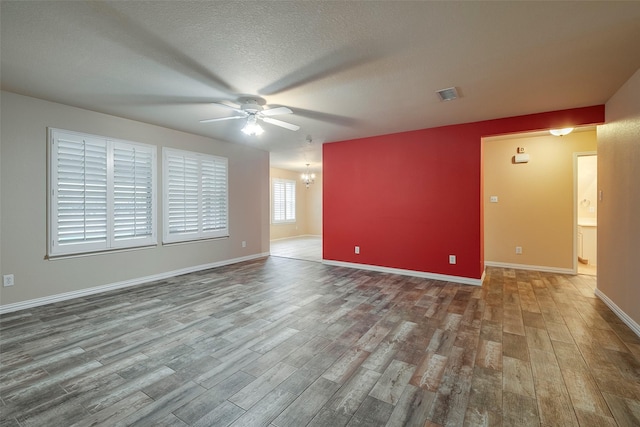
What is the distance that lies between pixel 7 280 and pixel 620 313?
22.6ft

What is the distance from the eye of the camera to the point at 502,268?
5.36 meters

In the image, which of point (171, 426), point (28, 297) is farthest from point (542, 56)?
point (28, 297)

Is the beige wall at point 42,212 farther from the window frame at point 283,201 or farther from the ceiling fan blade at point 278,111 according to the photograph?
the window frame at point 283,201

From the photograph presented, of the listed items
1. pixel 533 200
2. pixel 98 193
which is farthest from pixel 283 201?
pixel 533 200

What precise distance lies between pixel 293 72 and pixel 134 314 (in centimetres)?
315

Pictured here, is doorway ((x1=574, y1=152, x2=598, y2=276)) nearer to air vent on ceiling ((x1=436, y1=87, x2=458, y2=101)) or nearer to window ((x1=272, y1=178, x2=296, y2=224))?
air vent on ceiling ((x1=436, y1=87, x2=458, y2=101))

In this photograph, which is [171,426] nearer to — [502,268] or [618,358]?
[618,358]

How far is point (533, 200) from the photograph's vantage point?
5.16m

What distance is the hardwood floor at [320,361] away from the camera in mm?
1632

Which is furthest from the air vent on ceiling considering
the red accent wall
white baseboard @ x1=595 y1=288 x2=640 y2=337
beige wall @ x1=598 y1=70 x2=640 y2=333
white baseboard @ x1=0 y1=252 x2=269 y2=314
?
white baseboard @ x1=0 y1=252 x2=269 y2=314

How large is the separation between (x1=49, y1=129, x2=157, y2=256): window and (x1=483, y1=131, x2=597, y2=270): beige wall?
631 centimetres

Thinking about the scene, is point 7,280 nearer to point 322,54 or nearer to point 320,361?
point 320,361

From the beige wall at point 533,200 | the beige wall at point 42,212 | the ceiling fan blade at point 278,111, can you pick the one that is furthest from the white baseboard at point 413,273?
the ceiling fan blade at point 278,111

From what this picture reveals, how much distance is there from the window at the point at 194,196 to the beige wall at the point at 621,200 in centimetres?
589
